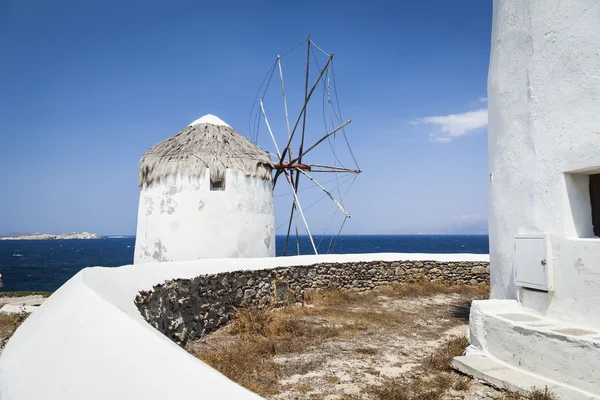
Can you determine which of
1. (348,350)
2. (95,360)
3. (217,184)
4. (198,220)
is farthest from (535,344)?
(217,184)

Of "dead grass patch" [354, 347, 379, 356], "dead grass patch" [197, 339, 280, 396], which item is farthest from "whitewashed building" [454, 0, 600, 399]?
"dead grass patch" [197, 339, 280, 396]

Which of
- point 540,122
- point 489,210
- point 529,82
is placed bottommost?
point 489,210

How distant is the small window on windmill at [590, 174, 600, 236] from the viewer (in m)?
5.75

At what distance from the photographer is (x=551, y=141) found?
555 cm

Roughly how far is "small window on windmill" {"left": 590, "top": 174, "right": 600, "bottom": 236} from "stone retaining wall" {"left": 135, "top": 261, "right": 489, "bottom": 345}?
237 inches

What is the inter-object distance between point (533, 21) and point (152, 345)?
6222 mm

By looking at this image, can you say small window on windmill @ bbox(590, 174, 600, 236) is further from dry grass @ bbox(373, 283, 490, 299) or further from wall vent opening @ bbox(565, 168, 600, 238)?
dry grass @ bbox(373, 283, 490, 299)

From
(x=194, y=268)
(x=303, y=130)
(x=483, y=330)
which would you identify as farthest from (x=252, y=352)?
(x=303, y=130)

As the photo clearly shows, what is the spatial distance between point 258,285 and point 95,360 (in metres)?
7.62

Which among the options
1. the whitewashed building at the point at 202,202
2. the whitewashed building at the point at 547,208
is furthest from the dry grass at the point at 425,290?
the whitewashed building at the point at 547,208

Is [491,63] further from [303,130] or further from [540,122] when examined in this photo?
[303,130]

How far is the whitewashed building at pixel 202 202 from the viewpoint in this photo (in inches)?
520

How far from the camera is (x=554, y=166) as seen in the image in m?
5.50

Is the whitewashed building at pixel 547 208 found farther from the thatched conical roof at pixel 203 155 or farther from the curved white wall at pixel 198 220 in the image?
the thatched conical roof at pixel 203 155
